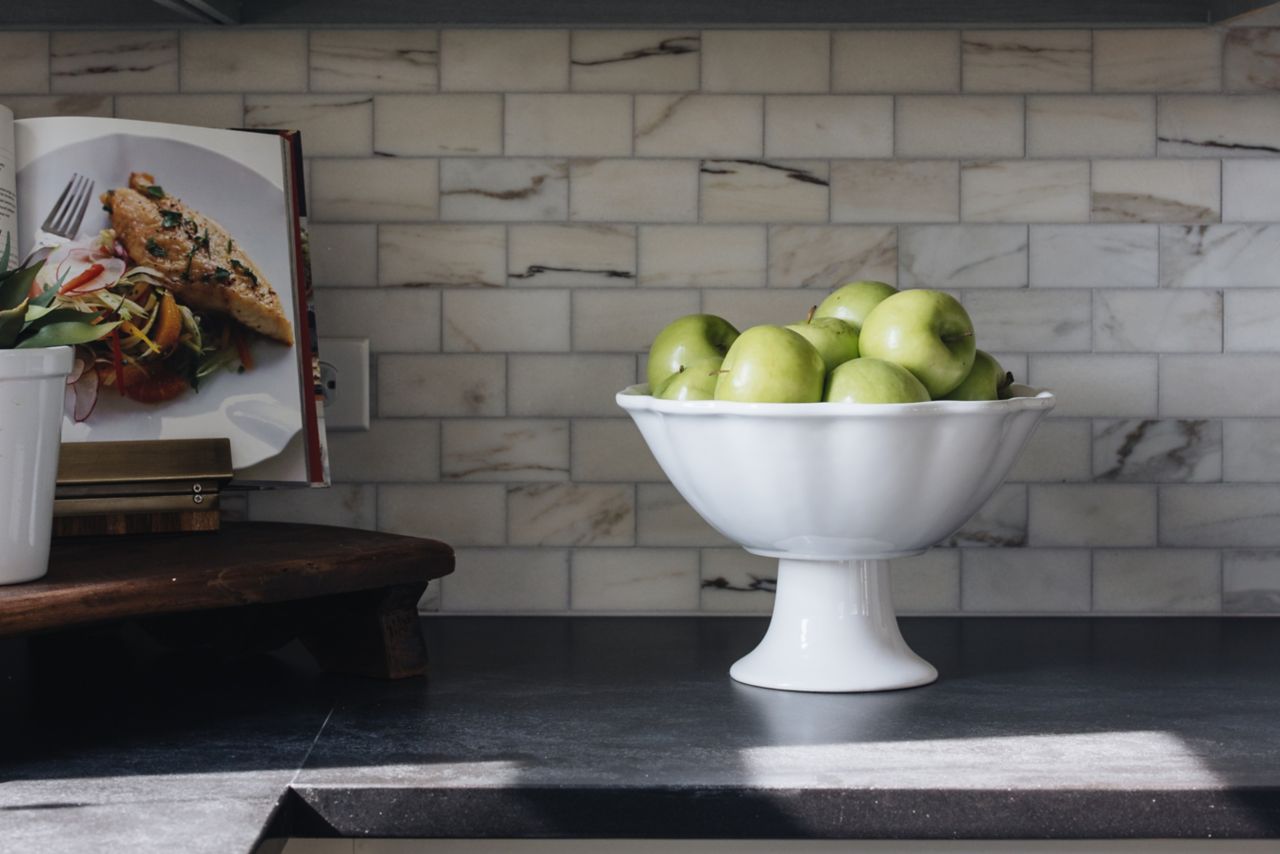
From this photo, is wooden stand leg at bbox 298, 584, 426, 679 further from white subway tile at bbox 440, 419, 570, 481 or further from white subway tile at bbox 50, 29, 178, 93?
white subway tile at bbox 50, 29, 178, 93

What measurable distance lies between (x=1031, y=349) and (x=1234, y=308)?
21 centimetres

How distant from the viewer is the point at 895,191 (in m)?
1.42

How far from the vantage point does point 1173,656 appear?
49.4 inches

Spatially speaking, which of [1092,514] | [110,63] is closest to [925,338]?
[1092,514]

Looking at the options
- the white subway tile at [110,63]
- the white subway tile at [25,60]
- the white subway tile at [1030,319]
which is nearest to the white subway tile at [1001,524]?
the white subway tile at [1030,319]

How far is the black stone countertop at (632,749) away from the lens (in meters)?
0.85

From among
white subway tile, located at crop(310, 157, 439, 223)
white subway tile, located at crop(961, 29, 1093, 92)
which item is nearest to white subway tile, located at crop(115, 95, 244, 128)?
white subway tile, located at crop(310, 157, 439, 223)

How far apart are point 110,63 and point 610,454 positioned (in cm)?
65

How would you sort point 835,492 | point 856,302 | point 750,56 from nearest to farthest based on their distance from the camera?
point 835,492 → point 856,302 → point 750,56

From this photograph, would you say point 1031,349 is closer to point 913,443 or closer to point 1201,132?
point 1201,132

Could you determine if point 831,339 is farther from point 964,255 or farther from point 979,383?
point 964,255

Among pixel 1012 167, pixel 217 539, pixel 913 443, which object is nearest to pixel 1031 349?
pixel 1012 167

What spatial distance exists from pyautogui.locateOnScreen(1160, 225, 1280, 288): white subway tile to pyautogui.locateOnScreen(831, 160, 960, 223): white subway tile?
226mm

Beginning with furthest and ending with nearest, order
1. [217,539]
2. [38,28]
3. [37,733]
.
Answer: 1. [38,28]
2. [217,539]
3. [37,733]
